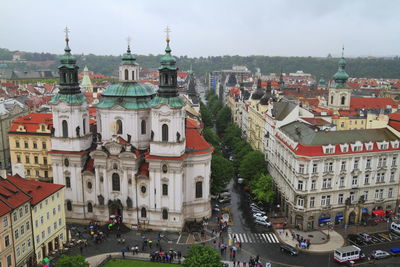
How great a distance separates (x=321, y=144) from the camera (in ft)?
200

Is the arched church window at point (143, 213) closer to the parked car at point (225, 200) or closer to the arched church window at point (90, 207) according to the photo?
the arched church window at point (90, 207)

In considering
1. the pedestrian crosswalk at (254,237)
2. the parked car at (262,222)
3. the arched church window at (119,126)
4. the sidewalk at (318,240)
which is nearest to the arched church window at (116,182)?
the arched church window at (119,126)

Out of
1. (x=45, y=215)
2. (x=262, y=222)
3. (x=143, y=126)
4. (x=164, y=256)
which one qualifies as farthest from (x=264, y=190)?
(x=45, y=215)

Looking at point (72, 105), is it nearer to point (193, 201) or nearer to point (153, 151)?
point (153, 151)

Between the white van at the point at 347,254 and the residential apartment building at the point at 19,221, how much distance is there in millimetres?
40088

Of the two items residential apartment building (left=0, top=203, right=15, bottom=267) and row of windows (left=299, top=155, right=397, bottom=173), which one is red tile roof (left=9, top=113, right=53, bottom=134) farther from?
row of windows (left=299, top=155, right=397, bottom=173)

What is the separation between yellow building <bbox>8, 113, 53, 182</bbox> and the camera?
7912 centimetres

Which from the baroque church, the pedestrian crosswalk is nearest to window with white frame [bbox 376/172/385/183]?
the pedestrian crosswalk

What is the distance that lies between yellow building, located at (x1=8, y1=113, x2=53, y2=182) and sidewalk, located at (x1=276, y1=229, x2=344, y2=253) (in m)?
49.1

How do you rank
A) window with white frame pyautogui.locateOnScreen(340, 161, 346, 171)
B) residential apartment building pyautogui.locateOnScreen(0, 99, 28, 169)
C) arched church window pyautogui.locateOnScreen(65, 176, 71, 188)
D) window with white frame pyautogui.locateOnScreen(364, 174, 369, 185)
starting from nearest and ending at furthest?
window with white frame pyautogui.locateOnScreen(340, 161, 346, 171)
window with white frame pyautogui.locateOnScreen(364, 174, 369, 185)
arched church window pyautogui.locateOnScreen(65, 176, 71, 188)
residential apartment building pyautogui.locateOnScreen(0, 99, 28, 169)

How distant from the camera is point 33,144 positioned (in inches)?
3152

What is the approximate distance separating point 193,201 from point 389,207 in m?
33.9

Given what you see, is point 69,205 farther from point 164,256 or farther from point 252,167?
point 252,167

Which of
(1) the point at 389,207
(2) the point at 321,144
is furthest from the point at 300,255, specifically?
(1) the point at 389,207
